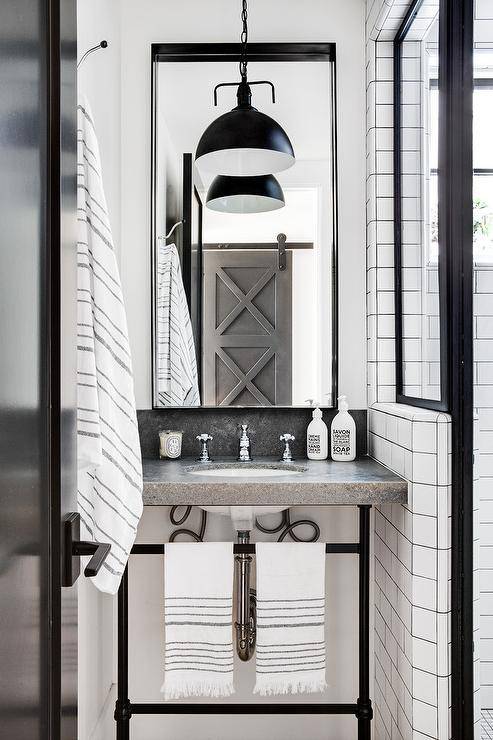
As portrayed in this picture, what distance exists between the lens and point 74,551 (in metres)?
0.78

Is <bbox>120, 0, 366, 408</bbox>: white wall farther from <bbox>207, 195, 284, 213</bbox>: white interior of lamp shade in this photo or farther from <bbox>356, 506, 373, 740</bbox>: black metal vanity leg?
<bbox>356, 506, 373, 740</bbox>: black metal vanity leg

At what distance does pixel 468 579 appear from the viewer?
1484mm

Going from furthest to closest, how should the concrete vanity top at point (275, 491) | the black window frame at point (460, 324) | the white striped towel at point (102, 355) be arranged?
the concrete vanity top at point (275, 491)
the black window frame at point (460, 324)
the white striped towel at point (102, 355)

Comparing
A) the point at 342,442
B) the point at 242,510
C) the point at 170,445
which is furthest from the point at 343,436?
the point at 170,445

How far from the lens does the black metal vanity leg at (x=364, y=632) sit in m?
1.85

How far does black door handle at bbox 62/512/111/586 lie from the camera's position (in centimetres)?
75

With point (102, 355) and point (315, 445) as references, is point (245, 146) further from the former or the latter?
point (315, 445)

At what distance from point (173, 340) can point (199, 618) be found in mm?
909

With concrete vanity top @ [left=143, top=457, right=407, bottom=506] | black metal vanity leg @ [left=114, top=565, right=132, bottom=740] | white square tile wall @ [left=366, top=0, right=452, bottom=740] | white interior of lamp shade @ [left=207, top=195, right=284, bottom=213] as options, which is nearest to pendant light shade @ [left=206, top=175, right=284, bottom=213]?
white interior of lamp shade @ [left=207, top=195, right=284, bottom=213]

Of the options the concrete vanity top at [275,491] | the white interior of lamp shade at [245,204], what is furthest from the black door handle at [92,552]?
the white interior of lamp shade at [245,204]

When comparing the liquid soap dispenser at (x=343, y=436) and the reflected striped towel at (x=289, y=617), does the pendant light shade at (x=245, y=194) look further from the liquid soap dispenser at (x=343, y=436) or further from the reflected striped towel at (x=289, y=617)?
the reflected striped towel at (x=289, y=617)

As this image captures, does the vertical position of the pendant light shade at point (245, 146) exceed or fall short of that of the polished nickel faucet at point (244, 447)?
it exceeds it

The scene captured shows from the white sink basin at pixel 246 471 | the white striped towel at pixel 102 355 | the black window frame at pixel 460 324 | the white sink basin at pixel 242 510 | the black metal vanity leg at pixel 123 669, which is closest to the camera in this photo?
the white striped towel at pixel 102 355

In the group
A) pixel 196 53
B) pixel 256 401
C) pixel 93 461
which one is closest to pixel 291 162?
pixel 196 53
